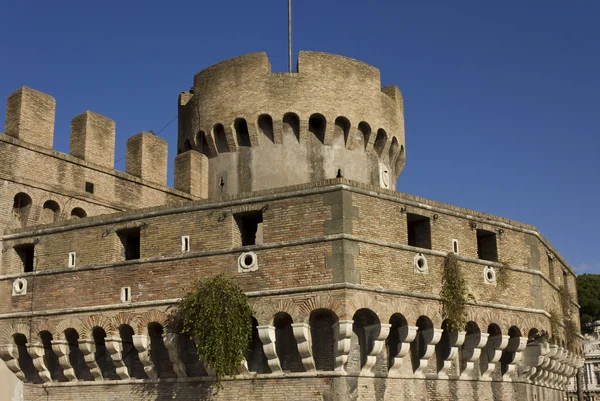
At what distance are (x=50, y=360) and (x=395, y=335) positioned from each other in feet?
30.7

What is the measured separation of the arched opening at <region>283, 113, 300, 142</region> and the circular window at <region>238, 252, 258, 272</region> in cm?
601

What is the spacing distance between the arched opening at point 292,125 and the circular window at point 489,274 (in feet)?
22.4

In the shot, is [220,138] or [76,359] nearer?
[76,359]

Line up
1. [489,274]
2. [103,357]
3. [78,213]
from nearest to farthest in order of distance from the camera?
[103,357] → [489,274] → [78,213]

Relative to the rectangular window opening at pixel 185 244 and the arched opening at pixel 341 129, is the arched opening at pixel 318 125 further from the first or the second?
the rectangular window opening at pixel 185 244

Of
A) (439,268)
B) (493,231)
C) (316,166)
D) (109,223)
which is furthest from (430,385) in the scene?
(109,223)

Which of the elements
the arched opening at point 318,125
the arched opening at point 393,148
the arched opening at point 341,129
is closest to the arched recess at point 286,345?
the arched opening at point 318,125

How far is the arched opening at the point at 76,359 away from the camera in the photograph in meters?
21.4

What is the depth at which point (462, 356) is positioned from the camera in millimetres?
21234

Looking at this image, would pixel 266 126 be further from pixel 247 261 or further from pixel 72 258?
pixel 72 258

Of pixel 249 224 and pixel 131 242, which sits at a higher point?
pixel 249 224

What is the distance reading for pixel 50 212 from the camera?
2388cm

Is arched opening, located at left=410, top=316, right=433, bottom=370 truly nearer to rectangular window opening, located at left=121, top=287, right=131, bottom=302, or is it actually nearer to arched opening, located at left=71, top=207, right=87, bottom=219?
rectangular window opening, located at left=121, top=287, right=131, bottom=302

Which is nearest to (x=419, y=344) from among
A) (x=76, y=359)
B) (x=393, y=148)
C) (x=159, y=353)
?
(x=159, y=353)
